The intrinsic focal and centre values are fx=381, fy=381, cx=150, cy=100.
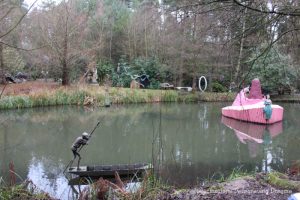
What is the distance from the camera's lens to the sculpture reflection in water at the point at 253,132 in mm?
10218

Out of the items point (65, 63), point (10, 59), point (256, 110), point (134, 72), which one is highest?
point (10, 59)

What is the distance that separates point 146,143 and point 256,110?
5.82m

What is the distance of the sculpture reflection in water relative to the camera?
1022 centimetres

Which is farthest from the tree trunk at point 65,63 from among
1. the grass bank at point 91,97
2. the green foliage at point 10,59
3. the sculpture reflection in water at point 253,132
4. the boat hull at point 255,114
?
the boat hull at point 255,114

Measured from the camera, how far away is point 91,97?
18922 mm

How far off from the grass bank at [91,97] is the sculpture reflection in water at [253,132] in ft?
8.74

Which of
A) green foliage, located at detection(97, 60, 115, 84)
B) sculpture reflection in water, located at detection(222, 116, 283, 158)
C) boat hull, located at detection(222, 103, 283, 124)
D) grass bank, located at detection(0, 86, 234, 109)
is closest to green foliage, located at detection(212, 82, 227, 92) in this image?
grass bank, located at detection(0, 86, 234, 109)

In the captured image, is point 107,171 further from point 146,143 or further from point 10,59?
point 10,59

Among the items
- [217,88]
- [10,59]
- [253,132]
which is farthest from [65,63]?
[253,132]

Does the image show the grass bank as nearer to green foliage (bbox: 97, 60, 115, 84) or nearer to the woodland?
the woodland

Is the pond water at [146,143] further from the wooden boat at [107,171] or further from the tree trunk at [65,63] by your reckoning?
the tree trunk at [65,63]

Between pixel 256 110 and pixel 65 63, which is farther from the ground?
pixel 65 63

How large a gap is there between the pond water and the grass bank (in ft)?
3.07

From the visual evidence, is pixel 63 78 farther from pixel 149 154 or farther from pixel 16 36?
pixel 149 154
